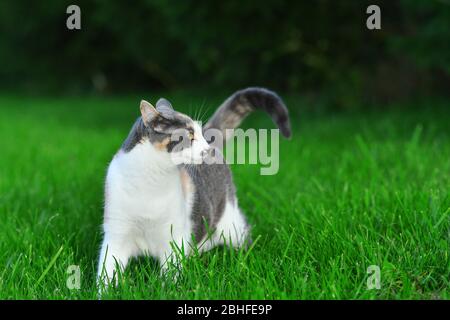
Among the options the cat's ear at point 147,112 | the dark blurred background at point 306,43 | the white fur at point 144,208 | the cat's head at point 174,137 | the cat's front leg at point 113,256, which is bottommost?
the cat's front leg at point 113,256

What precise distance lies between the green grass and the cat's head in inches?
12.9

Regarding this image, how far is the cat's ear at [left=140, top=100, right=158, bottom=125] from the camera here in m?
2.31

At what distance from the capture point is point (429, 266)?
7.84ft

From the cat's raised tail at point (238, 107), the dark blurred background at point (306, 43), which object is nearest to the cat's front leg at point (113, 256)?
the cat's raised tail at point (238, 107)

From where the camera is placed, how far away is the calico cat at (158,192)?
2.37m

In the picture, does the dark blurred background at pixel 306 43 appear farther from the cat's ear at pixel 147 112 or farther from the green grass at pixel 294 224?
the cat's ear at pixel 147 112

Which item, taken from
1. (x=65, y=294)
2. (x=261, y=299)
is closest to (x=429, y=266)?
(x=261, y=299)

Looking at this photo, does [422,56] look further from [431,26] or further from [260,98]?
[260,98]

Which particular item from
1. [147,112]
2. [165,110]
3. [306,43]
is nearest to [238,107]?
[165,110]

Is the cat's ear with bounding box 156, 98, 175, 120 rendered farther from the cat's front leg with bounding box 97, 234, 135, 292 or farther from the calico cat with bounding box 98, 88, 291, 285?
the cat's front leg with bounding box 97, 234, 135, 292

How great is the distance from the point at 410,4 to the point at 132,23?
22.8ft

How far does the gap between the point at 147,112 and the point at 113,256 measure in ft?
2.22

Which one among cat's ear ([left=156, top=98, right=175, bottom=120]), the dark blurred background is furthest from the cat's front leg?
the dark blurred background

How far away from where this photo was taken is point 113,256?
251 cm
